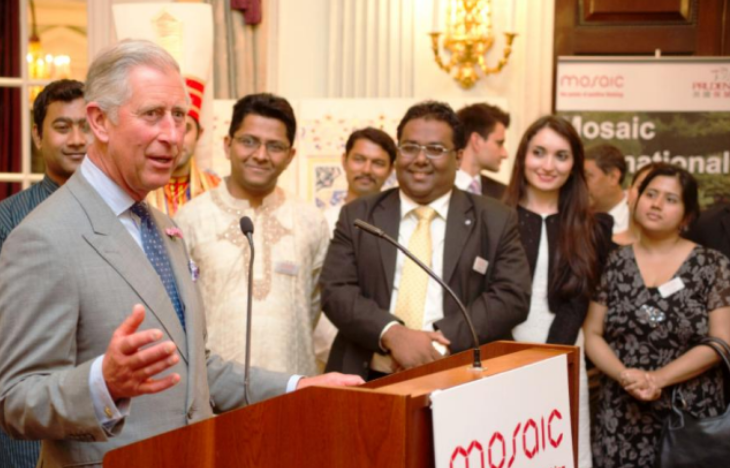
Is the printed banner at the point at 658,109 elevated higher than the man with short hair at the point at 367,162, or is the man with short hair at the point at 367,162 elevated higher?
the printed banner at the point at 658,109

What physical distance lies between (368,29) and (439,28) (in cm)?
46

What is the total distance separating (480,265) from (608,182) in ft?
6.79

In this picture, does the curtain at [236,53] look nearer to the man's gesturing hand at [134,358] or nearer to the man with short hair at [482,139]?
the man with short hair at [482,139]

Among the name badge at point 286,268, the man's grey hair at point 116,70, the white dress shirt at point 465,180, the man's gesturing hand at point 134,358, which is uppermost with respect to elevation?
the man's grey hair at point 116,70

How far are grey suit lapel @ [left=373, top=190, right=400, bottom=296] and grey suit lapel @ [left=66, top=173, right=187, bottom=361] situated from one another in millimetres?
1569

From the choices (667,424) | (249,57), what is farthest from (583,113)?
(667,424)

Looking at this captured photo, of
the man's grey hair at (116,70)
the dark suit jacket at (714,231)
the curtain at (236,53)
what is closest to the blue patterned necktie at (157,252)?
the man's grey hair at (116,70)

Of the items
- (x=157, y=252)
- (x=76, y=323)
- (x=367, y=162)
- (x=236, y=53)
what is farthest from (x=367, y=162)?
(x=76, y=323)

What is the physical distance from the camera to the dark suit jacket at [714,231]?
443cm

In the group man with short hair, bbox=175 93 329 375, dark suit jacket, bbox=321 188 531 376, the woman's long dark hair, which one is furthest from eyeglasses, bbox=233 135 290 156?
the woman's long dark hair

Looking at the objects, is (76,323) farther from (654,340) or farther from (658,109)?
(658,109)

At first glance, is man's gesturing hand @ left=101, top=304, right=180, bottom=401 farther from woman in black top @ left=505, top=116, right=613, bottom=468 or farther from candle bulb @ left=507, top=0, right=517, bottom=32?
candle bulb @ left=507, top=0, right=517, bottom=32

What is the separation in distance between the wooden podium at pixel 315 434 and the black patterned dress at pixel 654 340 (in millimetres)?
2161

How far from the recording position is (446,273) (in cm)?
348
